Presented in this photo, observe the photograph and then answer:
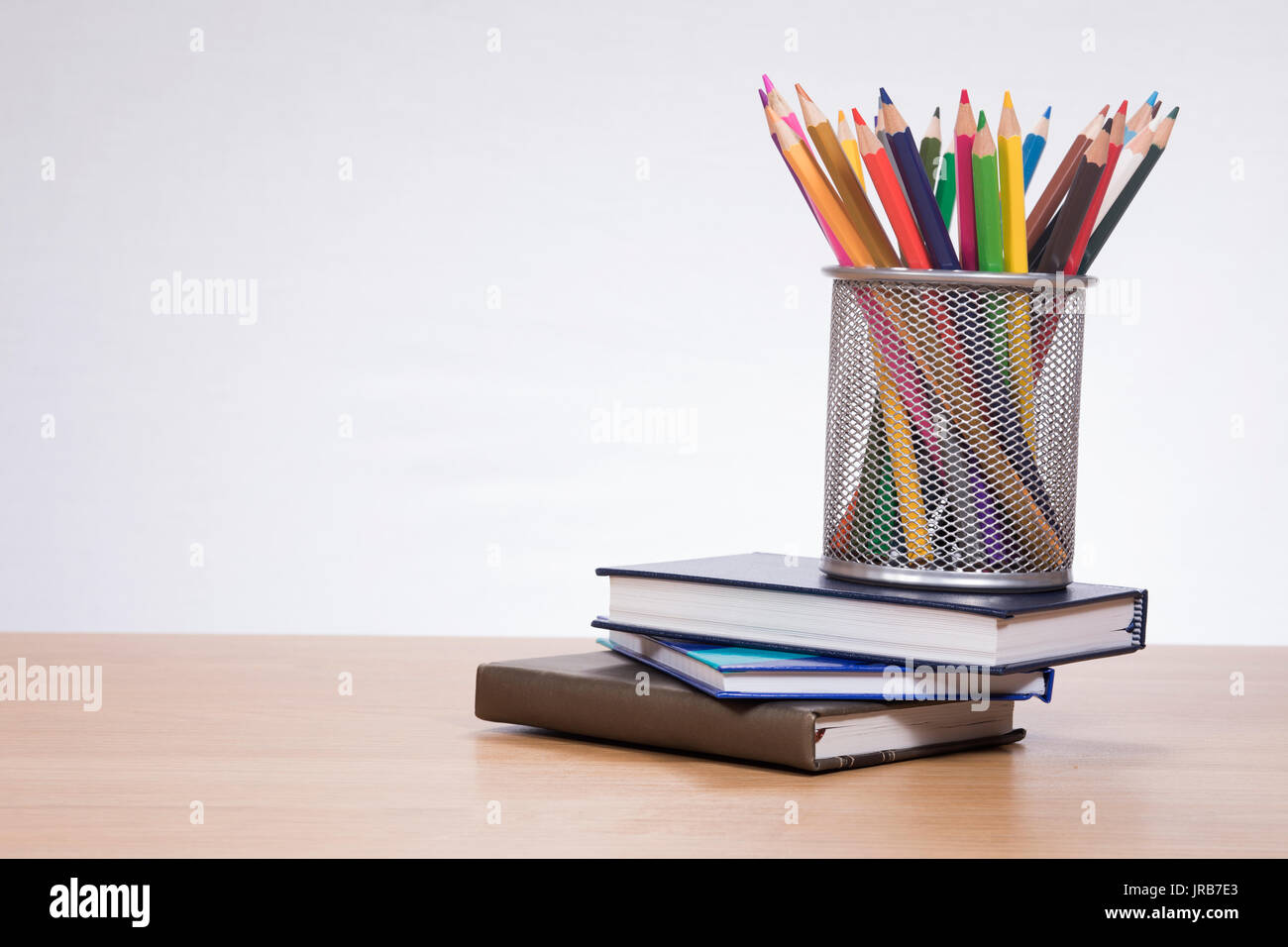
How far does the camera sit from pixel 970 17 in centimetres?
208

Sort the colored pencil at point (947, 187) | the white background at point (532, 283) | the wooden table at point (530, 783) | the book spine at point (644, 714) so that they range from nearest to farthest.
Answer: the wooden table at point (530, 783) < the book spine at point (644, 714) < the colored pencil at point (947, 187) < the white background at point (532, 283)

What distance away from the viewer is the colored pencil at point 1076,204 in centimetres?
77

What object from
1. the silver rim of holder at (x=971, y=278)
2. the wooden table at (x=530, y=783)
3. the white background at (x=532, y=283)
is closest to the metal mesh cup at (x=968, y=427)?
the silver rim of holder at (x=971, y=278)

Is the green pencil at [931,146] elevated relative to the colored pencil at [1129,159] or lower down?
elevated

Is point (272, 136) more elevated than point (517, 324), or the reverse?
point (272, 136)

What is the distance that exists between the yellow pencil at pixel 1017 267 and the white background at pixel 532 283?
4.07 feet

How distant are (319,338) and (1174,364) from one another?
3.71 feet

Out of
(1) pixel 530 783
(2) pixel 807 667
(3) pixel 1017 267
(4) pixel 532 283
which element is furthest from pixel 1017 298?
(4) pixel 532 283

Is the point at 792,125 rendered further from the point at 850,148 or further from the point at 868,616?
the point at 868,616

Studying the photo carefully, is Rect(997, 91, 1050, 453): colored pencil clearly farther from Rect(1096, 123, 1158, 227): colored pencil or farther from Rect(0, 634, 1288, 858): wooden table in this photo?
Rect(0, 634, 1288, 858): wooden table

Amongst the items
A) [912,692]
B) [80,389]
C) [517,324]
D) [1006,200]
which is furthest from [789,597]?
[80,389]

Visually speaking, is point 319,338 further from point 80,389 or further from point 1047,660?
point 1047,660

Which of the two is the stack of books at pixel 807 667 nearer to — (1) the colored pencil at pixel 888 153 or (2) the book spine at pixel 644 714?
(2) the book spine at pixel 644 714

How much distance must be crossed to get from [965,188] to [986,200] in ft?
0.04
